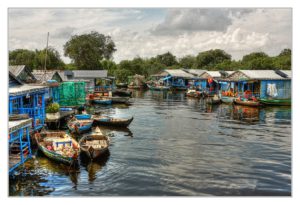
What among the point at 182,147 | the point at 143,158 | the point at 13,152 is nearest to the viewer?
the point at 13,152

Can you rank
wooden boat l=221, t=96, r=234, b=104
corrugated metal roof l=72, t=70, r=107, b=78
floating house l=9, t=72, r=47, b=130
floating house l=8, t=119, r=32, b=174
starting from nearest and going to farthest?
1. floating house l=8, t=119, r=32, b=174
2. floating house l=9, t=72, r=47, b=130
3. wooden boat l=221, t=96, r=234, b=104
4. corrugated metal roof l=72, t=70, r=107, b=78

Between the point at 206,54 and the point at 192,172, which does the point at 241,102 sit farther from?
the point at 206,54

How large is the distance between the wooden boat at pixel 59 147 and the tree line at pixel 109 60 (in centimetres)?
4122

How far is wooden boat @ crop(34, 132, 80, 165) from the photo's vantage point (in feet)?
47.2

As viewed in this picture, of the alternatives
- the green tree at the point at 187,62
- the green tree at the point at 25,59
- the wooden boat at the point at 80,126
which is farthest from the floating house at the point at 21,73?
the green tree at the point at 187,62

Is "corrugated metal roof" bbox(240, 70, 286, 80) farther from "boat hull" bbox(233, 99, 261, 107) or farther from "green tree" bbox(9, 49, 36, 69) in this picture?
"green tree" bbox(9, 49, 36, 69)

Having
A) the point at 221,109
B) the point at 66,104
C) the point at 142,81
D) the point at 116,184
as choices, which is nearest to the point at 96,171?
the point at 116,184

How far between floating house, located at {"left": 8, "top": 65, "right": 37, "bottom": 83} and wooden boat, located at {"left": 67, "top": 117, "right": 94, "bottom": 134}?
521cm

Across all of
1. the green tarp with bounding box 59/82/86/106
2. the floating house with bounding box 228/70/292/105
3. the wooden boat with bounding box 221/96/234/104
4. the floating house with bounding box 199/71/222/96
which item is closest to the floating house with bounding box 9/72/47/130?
the green tarp with bounding box 59/82/86/106

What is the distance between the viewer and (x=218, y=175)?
13.4 m

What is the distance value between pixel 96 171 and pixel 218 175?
196 inches

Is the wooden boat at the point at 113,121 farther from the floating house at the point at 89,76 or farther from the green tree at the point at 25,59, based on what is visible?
the green tree at the point at 25,59

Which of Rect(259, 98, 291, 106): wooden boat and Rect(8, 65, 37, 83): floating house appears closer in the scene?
Rect(8, 65, 37, 83): floating house
